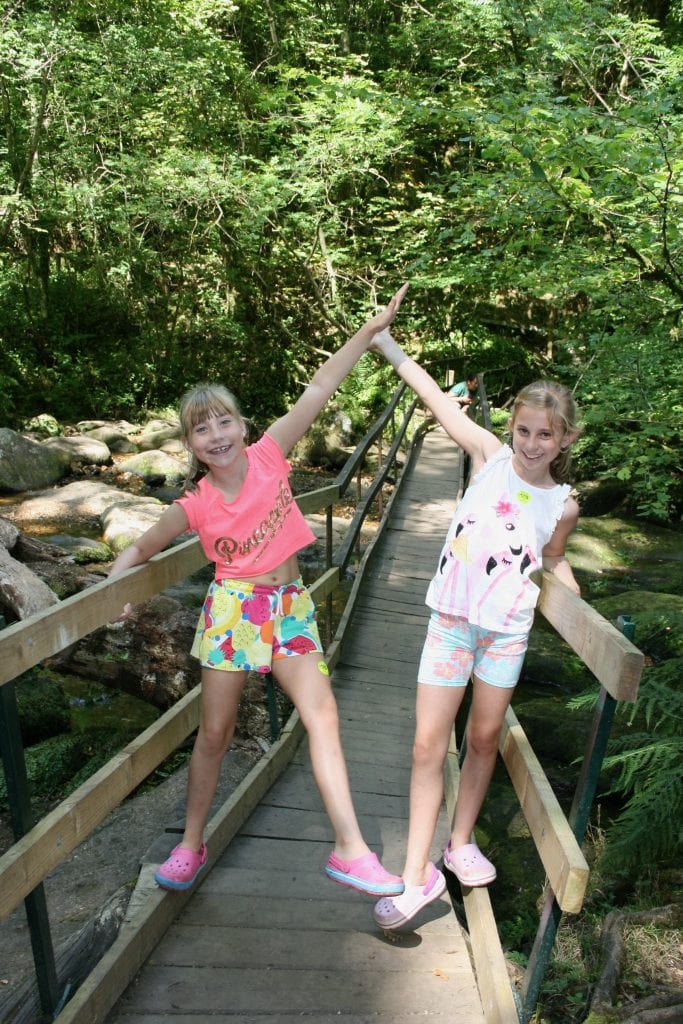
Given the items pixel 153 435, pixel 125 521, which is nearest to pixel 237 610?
pixel 125 521

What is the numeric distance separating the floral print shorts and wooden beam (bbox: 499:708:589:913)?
0.74 ft

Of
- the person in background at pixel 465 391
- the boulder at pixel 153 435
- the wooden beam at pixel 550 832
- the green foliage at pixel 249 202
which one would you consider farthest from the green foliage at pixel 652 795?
the boulder at pixel 153 435

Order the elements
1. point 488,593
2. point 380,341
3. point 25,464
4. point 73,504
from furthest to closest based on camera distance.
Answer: point 25,464, point 73,504, point 380,341, point 488,593

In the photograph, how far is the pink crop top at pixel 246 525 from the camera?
250 centimetres

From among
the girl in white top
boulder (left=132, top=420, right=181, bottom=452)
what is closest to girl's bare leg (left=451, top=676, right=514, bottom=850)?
the girl in white top

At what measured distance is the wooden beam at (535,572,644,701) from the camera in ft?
5.58

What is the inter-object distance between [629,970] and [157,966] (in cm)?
189

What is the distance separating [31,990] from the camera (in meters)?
2.45

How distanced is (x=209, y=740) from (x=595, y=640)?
1187 mm

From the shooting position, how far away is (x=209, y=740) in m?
2.50

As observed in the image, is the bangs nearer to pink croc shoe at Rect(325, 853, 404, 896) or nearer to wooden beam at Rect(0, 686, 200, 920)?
wooden beam at Rect(0, 686, 200, 920)

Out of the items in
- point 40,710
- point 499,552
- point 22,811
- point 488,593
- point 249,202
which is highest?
point 249,202

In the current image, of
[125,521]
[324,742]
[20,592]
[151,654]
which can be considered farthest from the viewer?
[125,521]

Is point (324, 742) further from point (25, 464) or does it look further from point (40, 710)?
point (25, 464)
